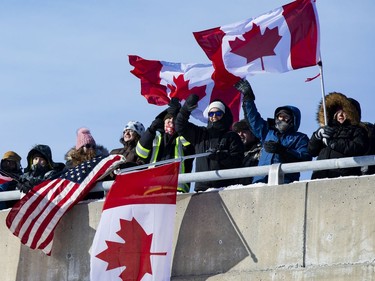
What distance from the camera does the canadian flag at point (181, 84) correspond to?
18656 mm

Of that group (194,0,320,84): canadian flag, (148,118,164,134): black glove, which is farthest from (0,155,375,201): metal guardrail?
(194,0,320,84): canadian flag

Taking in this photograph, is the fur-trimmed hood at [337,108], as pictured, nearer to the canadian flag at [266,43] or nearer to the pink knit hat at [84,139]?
the canadian flag at [266,43]

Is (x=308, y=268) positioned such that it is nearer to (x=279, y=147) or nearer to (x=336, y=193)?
(x=336, y=193)

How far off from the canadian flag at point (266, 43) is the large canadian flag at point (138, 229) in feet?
6.15

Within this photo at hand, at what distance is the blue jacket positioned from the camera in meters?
15.1

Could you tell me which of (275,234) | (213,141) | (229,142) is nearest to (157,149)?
(213,141)

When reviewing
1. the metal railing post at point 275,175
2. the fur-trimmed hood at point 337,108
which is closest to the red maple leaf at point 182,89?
the fur-trimmed hood at point 337,108

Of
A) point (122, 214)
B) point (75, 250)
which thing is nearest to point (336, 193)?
point (122, 214)

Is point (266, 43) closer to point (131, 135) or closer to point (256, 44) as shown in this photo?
point (256, 44)

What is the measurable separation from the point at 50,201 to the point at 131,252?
1.76 metres

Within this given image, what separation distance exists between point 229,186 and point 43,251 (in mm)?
2391

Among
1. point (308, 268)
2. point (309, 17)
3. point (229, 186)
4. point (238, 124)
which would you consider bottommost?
point (308, 268)

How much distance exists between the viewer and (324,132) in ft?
47.7

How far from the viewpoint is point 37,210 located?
53.8ft
